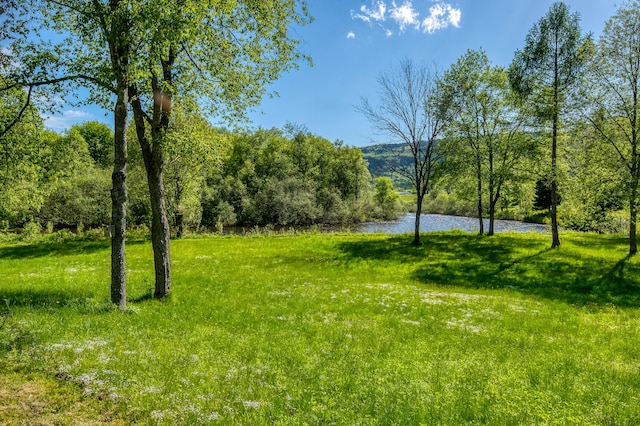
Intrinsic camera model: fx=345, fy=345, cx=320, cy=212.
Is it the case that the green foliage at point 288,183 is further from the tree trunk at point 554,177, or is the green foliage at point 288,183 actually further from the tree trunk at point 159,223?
the tree trunk at point 159,223

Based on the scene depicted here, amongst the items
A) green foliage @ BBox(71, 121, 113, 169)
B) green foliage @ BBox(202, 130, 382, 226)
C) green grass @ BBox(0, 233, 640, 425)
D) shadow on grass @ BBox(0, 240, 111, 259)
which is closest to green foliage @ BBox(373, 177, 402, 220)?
green foliage @ BBox(202, 130, 382, 226)

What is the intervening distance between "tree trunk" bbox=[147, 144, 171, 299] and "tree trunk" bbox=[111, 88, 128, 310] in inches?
69.5

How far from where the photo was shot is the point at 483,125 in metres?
40.9

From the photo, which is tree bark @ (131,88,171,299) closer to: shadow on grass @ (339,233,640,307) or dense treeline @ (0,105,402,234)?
dense treeline @ (0,105,402,234)

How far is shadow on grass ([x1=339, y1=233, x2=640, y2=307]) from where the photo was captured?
22.1m

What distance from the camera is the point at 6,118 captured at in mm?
14945

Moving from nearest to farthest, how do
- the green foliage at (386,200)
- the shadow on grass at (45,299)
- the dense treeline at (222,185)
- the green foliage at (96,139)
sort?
the shadow on grass at (45,299)
the dense treeline at (222,185)
the green foliage at (386,200)
the green foliage at (96,139)

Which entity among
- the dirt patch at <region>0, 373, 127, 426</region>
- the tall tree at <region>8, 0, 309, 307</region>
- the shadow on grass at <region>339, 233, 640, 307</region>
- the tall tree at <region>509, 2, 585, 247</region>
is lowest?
the shadow on grass at <region>339, 233, 640, 307</region>

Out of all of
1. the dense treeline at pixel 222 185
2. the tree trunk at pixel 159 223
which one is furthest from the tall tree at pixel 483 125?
the tree trunk at pixel 159 223

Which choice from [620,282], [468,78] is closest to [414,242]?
[620,282]

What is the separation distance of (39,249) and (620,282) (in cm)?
4893

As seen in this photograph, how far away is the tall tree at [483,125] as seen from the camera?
3897 cm

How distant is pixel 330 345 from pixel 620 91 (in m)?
32.8

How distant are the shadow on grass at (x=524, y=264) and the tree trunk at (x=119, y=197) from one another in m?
19.0
